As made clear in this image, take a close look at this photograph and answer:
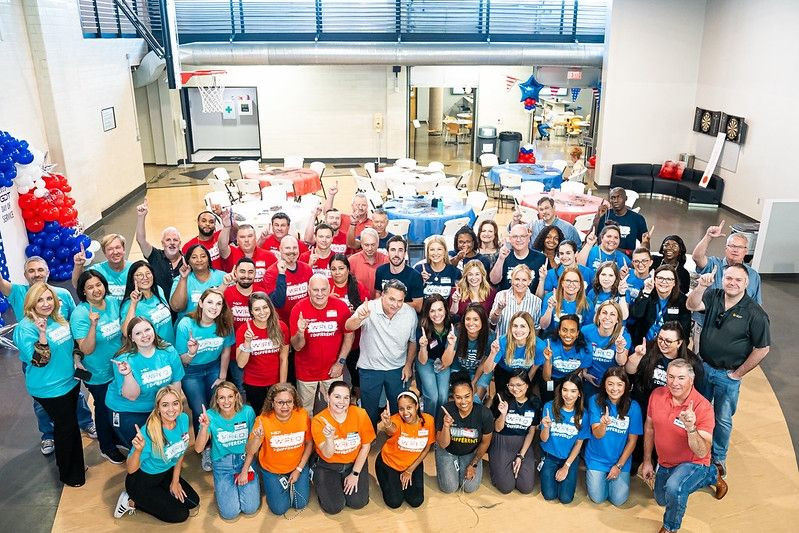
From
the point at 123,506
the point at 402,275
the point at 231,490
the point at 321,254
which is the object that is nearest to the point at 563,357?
the point at 402,275

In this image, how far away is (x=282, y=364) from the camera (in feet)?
16.7

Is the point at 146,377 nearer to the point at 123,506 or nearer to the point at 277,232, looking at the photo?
the point at 123,506

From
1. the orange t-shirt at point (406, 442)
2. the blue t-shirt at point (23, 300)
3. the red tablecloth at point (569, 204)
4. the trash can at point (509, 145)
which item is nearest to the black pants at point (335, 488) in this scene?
the orange t-shirt at point (406, 442)

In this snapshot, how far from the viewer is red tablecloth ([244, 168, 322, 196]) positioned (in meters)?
12.2

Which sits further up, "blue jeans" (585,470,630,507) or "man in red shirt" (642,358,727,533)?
"man in red shirt" (642,358,727,533)

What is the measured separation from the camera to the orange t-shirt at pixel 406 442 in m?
4.66

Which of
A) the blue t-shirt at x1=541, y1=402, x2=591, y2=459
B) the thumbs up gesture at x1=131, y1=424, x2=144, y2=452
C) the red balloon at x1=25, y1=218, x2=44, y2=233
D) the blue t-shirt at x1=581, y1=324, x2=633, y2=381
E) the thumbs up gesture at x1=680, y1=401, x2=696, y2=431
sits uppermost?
the red balloon at x1=25, y1=218, x2=44, y2=233

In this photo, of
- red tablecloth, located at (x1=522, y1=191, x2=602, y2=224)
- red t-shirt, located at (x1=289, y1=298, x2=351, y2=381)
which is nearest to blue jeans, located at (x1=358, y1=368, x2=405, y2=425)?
red t-shirt, located at (x1=289, y1=298, x2=351, y2=381)

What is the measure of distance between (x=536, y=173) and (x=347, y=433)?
9.39 meters

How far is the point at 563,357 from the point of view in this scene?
4.99m

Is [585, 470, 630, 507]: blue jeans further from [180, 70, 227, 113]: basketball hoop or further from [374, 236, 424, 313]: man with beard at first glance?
[180, 70, 227, 113]: basketball hoop

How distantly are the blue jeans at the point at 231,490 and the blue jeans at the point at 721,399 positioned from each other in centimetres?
351

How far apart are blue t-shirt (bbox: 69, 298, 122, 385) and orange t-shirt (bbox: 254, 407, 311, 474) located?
53.4 inches

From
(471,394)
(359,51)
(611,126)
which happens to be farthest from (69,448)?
(611,126)
